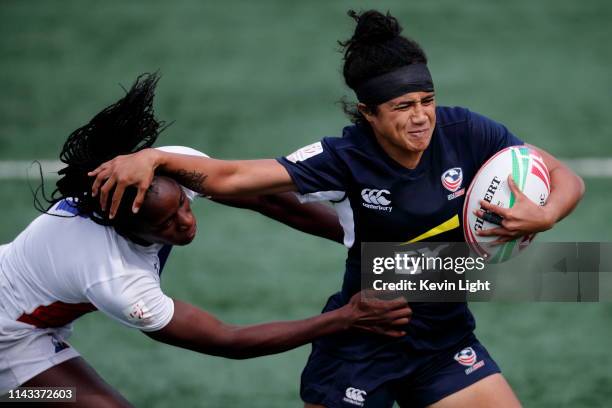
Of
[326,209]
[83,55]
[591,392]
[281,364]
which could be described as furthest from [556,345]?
[83,55]

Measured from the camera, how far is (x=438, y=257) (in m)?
5.85

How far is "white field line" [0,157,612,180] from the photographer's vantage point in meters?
11.0

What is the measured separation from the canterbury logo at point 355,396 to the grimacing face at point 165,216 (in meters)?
1.17

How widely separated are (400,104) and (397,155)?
0.29 m

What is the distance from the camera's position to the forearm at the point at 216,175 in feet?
18.0

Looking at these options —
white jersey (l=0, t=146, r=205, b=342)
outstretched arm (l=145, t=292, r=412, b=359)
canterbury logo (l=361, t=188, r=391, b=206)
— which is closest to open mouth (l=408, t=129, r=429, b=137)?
canterbury logo (l=361, t=188, r=391, b=206)

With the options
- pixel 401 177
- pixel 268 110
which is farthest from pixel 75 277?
pixel 268 110

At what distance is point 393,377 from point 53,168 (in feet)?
21.6

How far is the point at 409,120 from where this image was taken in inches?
217

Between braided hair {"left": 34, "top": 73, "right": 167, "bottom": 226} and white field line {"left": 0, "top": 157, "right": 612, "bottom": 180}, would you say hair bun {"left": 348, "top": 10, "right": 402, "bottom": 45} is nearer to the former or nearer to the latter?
braided hair {"left": 34, "top": 73, "right": 167, "bottom": 226}

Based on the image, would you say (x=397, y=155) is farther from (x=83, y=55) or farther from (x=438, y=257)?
(x=83, y=55)

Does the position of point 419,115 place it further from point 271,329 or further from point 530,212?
point 271,329

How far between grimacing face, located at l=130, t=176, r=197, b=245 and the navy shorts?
3.57 feet

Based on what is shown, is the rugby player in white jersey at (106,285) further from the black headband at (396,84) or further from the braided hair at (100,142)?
the black headband at (396,84)
